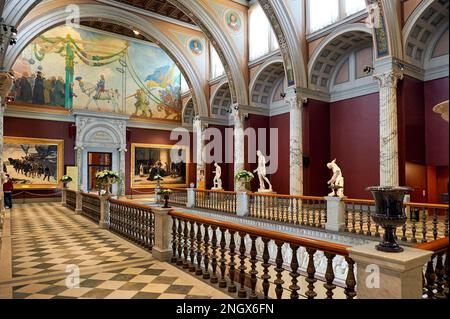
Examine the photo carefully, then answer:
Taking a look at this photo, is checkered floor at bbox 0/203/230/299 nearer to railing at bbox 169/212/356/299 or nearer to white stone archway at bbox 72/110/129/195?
railing at bbox 169/212/356/299

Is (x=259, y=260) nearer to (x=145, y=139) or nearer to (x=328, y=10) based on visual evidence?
(x=328, y=10)

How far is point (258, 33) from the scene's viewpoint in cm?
1592

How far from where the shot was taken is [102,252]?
5645 mm

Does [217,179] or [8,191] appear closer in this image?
[8,191]

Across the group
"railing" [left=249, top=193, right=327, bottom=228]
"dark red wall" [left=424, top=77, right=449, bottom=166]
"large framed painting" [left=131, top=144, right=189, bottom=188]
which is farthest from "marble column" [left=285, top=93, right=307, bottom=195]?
"large framed painting" [left=131, top=144, right=189, bottom=188]

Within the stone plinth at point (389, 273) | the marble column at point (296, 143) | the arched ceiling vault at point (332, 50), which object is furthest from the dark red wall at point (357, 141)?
the stone plinth at point (389, 273)

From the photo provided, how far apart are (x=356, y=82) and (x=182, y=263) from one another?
10.9 meters

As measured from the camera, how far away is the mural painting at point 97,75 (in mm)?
17078

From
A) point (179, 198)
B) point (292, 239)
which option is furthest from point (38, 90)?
point (292, 239)

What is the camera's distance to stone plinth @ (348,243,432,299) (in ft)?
6.42

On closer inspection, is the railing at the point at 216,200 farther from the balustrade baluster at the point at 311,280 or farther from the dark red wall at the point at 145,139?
the balustrade baluster at the point at 311,280

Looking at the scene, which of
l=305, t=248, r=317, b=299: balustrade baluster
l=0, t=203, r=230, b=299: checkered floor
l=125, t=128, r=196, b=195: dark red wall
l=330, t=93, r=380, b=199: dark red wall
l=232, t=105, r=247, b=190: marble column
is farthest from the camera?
l=125, t=128, r=196, b=195: dark red wall

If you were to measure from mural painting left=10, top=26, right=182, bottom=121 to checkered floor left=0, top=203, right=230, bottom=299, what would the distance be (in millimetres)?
13069

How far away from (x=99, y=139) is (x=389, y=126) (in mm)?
16011
